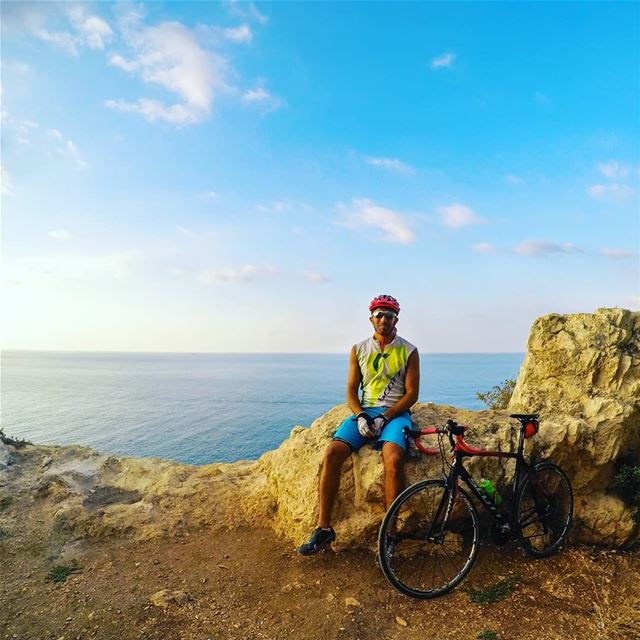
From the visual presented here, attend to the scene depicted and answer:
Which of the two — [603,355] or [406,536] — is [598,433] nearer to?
[603,355]

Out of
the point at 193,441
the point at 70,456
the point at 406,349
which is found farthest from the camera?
the point at 193,441

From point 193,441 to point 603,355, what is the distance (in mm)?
35014

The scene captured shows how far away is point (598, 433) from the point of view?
658cm

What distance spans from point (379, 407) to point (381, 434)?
1.44ft

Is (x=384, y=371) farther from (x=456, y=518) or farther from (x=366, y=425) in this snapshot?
(x=456, y=518)

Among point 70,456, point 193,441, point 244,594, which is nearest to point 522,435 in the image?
point 244,594

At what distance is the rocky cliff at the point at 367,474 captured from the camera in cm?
603

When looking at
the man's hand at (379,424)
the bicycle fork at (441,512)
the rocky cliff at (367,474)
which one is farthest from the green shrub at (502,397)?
the bicycle fork at (441,512)

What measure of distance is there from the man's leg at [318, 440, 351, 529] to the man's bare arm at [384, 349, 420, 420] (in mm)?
824

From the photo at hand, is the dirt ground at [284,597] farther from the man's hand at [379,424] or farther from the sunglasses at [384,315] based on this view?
the sunglasses at [384,315]

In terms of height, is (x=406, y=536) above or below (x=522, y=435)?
below

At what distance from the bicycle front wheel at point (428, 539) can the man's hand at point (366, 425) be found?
3.18 ft

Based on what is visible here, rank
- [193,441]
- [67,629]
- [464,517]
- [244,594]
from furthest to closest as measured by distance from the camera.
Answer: [193,441] → [464,517] → [244,594] → [67,629]

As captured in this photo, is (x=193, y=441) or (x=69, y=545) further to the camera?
(x=193, y=441)
